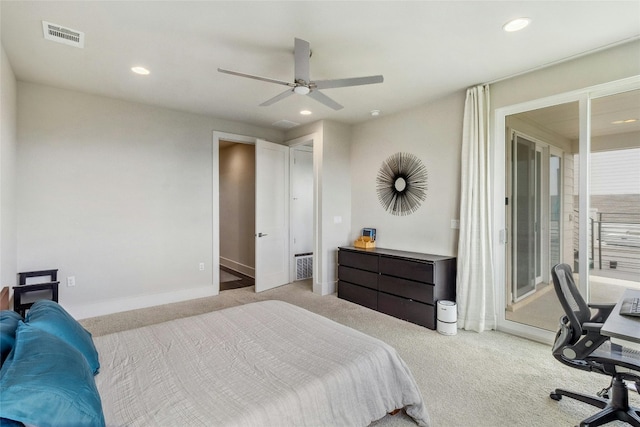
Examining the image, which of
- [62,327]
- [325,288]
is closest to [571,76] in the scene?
[325,288]

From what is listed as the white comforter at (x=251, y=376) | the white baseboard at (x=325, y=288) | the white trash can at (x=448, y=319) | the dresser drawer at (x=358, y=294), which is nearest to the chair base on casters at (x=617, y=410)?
the white comforter at (x=251, y=376)

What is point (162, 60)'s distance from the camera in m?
2.78

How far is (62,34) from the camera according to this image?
2.36m

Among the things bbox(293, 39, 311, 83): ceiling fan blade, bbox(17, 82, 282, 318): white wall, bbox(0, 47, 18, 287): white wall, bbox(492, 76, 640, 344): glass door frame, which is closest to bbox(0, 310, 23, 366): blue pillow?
bbox(0, 47, 18, 287): white wall

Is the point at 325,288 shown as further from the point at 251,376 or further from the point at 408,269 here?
the point at 251,376

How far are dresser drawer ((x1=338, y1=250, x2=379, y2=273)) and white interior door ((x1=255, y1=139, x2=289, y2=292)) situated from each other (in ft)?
3.94

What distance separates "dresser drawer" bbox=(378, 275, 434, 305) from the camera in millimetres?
3387

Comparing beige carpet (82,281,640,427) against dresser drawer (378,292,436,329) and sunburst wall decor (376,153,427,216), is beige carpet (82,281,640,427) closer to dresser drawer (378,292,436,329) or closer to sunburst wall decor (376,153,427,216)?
dresser drawer (378,292,436,329)

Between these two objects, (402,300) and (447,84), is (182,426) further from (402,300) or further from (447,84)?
(447,84)

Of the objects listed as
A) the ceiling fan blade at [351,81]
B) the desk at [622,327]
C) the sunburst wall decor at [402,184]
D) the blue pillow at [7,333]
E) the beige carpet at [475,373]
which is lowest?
the beige carpet at [475,373]

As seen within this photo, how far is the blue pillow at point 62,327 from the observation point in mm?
1397

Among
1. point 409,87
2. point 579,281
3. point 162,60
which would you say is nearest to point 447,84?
point 409,87

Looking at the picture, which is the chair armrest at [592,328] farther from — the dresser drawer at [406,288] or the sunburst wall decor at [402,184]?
the sunburst wall decor at [402,184]

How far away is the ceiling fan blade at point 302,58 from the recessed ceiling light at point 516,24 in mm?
1483
